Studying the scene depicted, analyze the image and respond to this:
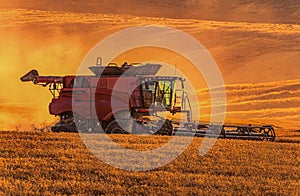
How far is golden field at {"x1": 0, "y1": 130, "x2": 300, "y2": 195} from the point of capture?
41.4ft

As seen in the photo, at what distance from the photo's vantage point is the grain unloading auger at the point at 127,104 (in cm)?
2384

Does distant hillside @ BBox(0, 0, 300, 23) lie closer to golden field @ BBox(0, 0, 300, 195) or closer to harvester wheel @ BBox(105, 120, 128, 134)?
golden field @ BBox(0, 0, 300, 195)

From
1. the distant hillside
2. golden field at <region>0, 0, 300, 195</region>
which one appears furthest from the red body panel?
the distant hillside

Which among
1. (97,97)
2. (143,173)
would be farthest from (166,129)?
(143,173)

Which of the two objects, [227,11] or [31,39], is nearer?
[31,39]

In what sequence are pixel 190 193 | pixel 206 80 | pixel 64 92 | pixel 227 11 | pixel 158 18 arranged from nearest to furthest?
pixel 190 193 < pixel 64 92 < pixel 206 80 < pixel 158 18 < pixel 227 11

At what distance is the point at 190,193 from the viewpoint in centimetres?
1248

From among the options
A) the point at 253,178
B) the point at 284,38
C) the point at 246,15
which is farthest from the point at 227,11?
the point at 253,178

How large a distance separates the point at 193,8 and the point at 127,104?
149810 millimetres

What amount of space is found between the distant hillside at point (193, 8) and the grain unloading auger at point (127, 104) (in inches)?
4928

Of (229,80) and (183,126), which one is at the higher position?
(229,80)

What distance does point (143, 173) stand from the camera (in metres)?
14.3

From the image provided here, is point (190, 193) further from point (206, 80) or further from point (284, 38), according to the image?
point (284, 38)

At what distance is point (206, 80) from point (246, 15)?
79.1 meters
